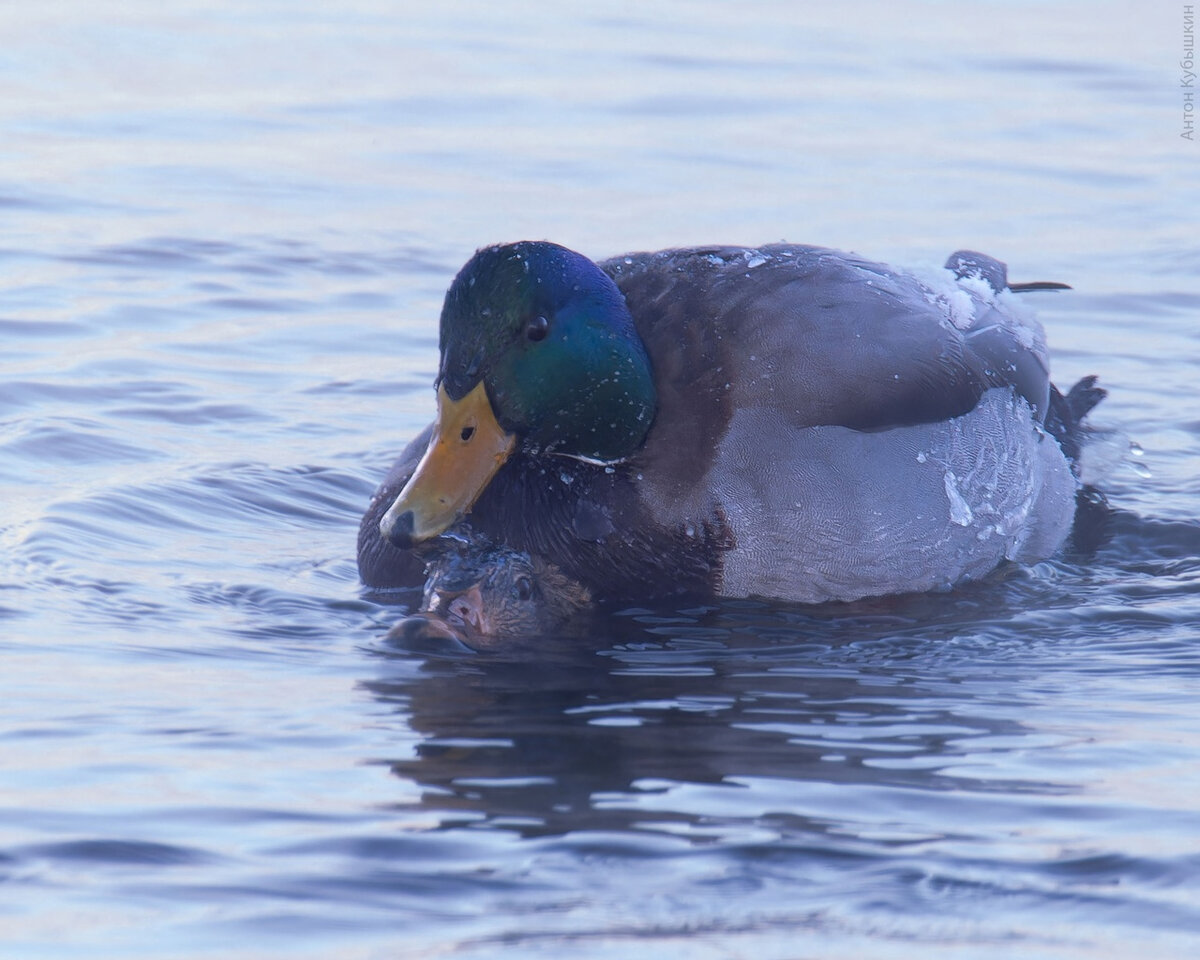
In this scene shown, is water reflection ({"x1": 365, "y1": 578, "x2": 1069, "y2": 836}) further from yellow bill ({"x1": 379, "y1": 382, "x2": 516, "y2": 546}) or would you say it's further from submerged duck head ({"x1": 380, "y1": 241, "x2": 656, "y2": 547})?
submerged duck head ({"x1": 380, "y1": 241, "x2": 656, "y2": 547})

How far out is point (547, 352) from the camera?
20.6 feet

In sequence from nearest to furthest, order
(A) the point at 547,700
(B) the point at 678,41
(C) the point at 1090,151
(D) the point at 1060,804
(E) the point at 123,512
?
1. (D) the point at 1060,804
2. (A) the point at 547,700
3. (E) the point at 123,512
4. (C) the point at 1090,151
5. (B) the point at 678,41

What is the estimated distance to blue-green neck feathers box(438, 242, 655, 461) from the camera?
622 centimetres

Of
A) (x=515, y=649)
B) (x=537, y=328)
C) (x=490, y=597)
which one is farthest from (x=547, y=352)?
(x=515, y=649)

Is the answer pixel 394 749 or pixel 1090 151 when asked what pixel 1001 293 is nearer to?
pixel 394 749

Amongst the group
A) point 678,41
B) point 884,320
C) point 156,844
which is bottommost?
point 156,844

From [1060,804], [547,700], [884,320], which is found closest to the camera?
[1060,804]

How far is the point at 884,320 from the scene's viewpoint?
21.5 feet

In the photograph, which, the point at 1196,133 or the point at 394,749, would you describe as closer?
the point at 394,749

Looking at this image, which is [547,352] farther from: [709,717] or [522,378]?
[709,717]

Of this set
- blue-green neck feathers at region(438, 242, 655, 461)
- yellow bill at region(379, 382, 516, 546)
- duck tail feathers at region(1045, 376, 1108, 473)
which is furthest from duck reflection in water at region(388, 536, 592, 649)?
duck tail feathers at region(1045, 376, 1108, 473)

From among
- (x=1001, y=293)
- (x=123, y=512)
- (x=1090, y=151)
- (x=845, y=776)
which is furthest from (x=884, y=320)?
(x=1090, y=151)

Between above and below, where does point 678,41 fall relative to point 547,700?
above

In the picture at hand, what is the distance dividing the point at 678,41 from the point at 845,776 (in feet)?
39.4
